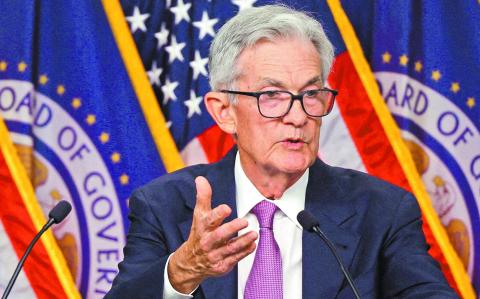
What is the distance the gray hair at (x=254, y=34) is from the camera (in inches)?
100

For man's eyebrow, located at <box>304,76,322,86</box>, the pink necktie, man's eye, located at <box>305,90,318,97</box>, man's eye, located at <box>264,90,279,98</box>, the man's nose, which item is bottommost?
Result: the pink necktie

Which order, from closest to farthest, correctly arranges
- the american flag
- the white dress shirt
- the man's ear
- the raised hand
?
the raised hand → the white dress shirt → the man's ear → the american flag

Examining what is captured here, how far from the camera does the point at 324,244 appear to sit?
257cm

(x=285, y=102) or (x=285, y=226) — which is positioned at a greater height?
(x=285, y=102)

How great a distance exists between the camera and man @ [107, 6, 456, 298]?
250 centimetres

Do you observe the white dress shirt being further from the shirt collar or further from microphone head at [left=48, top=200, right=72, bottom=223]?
microphone head at [left=48, top=200, right=72, bottom=223]

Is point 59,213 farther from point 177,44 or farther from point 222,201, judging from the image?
point 177,44

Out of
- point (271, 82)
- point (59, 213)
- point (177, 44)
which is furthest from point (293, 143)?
point (177, 44)

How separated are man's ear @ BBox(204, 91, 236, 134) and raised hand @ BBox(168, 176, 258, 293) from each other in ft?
2.17

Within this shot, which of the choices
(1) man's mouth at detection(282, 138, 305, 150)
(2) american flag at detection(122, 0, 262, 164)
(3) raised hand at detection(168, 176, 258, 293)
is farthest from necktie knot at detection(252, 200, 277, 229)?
A: (2) american flag at detection(122, 0, 262, 164)

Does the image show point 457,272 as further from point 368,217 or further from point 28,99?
point 28,99

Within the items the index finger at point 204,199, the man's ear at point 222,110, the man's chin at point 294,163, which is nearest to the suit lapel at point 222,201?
the man's ear at point 222,110

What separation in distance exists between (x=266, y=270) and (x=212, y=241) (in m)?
0.60

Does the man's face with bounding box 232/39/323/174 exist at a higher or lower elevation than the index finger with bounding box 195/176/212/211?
higher
